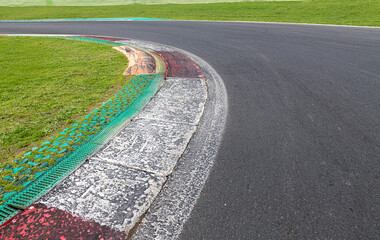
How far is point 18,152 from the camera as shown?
10.5 feet

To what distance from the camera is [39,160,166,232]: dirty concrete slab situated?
229cm

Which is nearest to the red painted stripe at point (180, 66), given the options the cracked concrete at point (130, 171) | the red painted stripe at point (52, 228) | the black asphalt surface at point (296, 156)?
the black asphalt surface at point (296, 156)

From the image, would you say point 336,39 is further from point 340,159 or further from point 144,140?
point 144,140

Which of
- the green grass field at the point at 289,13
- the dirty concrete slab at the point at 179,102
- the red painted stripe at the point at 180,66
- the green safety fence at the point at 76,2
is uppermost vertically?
the green safety fence at the point at 76,2

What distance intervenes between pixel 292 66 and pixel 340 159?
4.20 m

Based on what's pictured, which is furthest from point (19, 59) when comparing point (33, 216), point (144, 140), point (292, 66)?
point (292, 66)

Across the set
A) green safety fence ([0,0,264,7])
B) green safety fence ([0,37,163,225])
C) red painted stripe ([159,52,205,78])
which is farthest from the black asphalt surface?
green safety fence ([0,0,264,7])

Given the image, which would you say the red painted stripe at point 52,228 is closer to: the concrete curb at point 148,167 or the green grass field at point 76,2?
the concrete curb at point 148,167

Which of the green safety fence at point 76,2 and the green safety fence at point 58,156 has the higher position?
the green safety fence at point 76,2

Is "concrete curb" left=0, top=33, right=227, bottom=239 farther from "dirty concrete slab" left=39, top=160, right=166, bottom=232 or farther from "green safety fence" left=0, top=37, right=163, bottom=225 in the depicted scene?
"green safety fence" left=0, top=37, right=163, bottom=225

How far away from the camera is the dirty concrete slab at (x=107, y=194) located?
7.52 feet

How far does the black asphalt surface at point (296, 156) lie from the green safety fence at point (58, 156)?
1.64 metres

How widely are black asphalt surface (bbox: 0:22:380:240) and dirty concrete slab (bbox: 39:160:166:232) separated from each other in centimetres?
55

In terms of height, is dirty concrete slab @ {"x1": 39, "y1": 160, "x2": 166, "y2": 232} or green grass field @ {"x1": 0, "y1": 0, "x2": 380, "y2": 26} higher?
green grass field @ {"x1": 0, "y1": 0, "x2": 380, "y2": 26}
